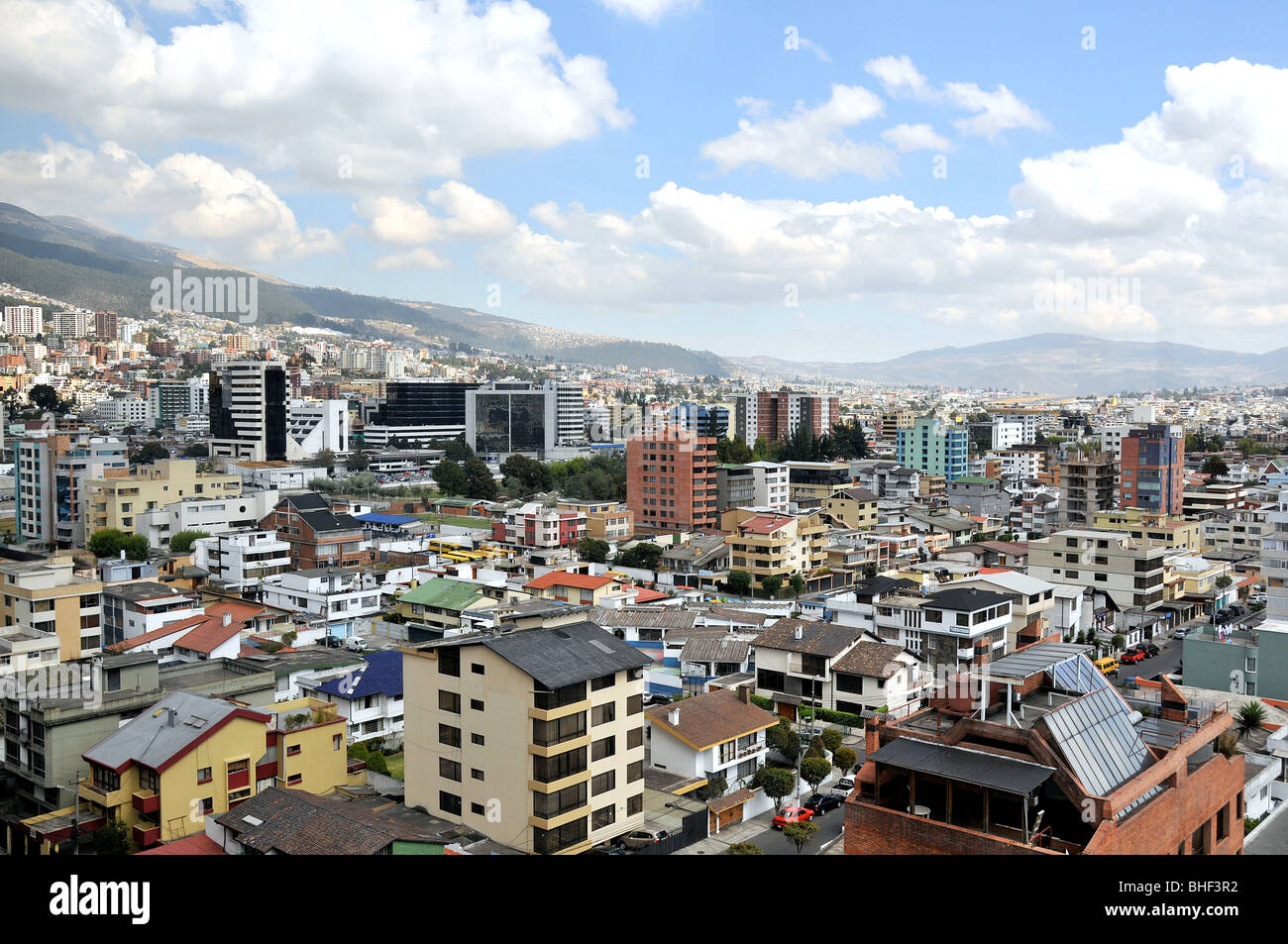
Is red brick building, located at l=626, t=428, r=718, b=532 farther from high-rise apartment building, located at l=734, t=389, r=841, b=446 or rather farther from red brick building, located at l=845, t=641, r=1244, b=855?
high-rise apartment building, located at l=734, t=389, r=841, b=446

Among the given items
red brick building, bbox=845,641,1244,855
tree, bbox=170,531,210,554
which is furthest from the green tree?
tree, bbox=170,531,210,554

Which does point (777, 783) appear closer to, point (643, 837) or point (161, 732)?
point (643, 837)

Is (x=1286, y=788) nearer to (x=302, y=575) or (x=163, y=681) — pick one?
(x=163, y=681)

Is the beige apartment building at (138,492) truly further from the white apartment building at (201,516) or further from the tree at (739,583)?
the tree at (739,583)

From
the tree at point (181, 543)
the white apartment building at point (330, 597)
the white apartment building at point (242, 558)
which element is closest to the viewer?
the white apartment building at point (330, 597)

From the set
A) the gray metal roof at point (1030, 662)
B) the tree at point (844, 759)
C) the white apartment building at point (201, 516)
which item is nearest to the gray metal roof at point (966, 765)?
the gray metal roof at point (1030, 662)

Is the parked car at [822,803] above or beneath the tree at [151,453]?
beneath
